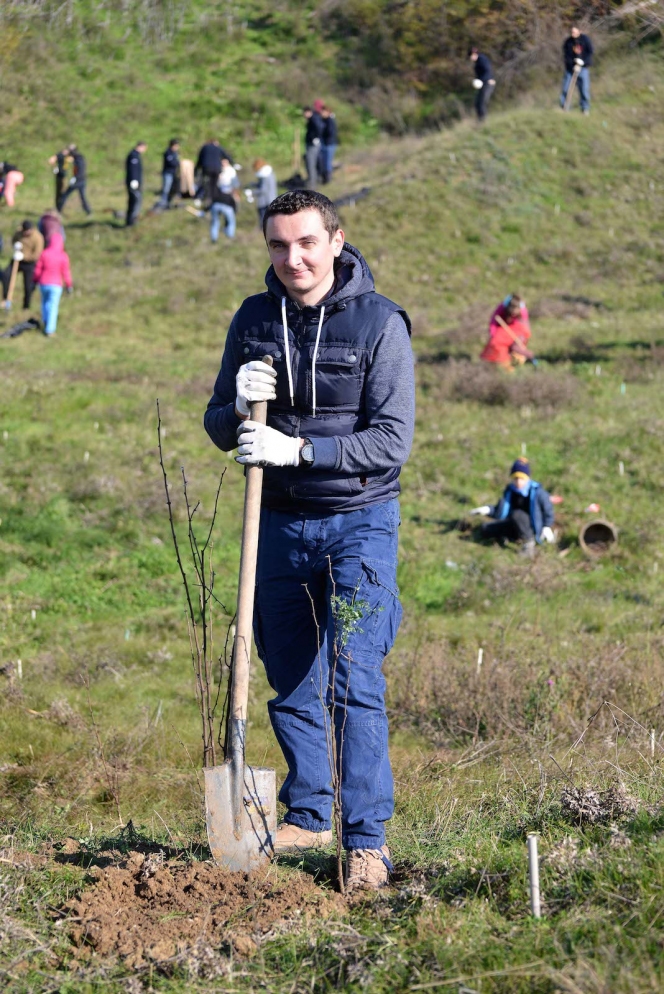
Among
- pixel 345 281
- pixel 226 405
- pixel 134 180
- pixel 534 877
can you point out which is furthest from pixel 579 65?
pixel 534 877

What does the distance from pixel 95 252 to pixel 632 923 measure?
21.7 meters

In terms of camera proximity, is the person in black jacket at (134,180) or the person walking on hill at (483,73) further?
the person walking on hill at (483,73)

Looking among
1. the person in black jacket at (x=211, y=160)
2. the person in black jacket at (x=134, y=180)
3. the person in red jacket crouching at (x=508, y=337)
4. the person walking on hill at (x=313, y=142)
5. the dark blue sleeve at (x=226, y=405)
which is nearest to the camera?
the dark blue sleeve at (x=226, y=405)

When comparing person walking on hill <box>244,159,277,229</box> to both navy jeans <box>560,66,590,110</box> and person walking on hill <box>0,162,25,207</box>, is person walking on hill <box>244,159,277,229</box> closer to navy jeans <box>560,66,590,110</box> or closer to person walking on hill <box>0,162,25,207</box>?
person walking on hill <box>0,162,25,207</box>

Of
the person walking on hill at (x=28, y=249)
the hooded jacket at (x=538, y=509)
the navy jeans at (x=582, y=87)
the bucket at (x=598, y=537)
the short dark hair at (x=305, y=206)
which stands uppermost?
the navy jeans at (x=582, y=87)

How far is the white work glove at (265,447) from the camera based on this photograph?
3.21 meters

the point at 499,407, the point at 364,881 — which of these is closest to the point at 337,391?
the point at 364,881

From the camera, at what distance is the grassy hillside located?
2836 mm

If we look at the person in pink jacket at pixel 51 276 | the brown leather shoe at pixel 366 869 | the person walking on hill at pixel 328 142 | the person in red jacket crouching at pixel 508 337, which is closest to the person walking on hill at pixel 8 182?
the person walking on hill at pixel 328 142

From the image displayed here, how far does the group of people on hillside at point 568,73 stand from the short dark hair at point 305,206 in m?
21.0

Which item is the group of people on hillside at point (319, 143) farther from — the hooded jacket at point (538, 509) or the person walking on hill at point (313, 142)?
the hooded jacket at point (538, 509)

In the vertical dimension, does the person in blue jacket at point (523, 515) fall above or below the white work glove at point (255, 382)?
below

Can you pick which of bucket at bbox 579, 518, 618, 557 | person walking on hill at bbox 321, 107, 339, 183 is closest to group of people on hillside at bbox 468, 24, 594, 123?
person walking on hill at bbox 321, 107, 339, 183

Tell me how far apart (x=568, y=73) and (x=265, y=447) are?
24.2m
